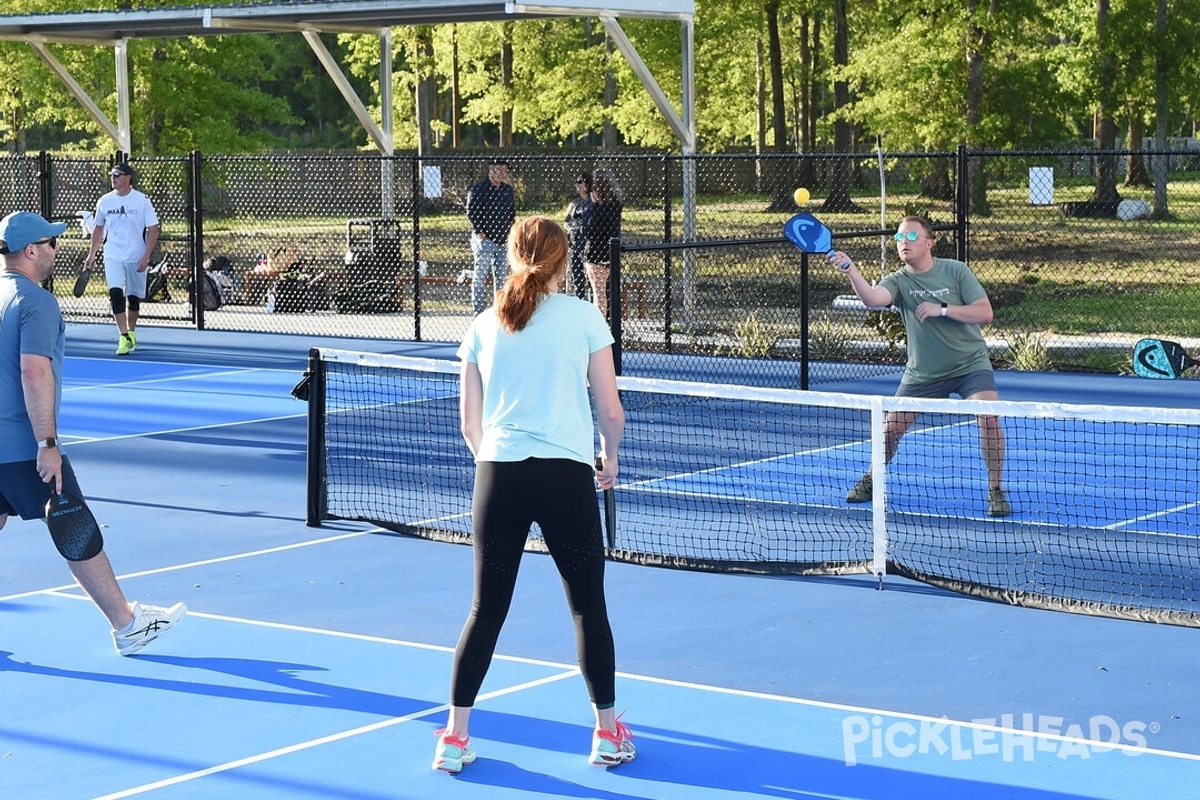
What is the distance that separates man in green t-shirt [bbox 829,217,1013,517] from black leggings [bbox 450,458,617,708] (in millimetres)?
4767

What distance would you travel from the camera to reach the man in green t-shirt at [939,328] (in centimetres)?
1059

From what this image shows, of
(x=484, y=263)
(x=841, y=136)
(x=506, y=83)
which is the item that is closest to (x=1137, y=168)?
(x=841, y=136)

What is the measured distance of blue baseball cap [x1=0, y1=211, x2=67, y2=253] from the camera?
749cm

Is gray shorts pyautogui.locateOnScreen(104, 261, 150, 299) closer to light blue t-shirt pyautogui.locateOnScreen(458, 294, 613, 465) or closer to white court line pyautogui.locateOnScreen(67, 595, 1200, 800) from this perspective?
white court line pyautogui.locateOnScreen(67, 595, 1200, 800)

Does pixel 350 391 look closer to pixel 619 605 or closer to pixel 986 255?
pixel 619 605

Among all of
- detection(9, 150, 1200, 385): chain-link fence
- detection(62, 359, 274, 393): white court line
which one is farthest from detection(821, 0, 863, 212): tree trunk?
detection(62, 359, 274, 393): white court line

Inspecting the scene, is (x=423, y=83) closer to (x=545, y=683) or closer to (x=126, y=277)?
(x=126, y=277)

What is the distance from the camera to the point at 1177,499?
11344 millimetres

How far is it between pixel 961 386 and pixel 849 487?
1297 mm

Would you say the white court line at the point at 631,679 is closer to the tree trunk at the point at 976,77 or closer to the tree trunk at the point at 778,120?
the tree trunk at the point at 976,77

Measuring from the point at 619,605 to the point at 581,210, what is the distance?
11.3m

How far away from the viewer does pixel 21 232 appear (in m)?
7.50

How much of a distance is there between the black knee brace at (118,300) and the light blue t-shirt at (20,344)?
12483mm

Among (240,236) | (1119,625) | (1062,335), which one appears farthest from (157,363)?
(240,236)
